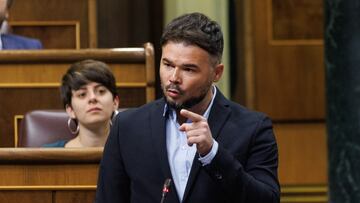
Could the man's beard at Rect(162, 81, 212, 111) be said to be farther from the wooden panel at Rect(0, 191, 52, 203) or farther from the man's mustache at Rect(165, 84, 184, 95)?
the wooden panel at Rect(0, 191, 52, 203)

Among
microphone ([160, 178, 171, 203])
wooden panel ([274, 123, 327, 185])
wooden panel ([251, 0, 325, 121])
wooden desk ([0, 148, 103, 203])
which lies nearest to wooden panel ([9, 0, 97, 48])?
wooden panel ([251, 0, 325, 121])

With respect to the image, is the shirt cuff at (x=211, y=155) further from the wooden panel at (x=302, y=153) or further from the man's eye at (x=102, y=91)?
the wooden panel at (x=302, y=153)

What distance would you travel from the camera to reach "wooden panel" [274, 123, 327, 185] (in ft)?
16.4

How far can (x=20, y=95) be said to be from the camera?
13.1 ft

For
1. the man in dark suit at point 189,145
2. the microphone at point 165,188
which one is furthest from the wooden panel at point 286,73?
the microphone at point 165,188

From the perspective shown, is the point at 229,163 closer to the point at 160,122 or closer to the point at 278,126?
the point at 160,122

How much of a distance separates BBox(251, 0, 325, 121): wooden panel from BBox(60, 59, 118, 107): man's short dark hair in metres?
1.69

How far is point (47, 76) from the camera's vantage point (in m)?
3.99

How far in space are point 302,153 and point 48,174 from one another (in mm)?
2370

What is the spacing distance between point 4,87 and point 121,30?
1.71 meters

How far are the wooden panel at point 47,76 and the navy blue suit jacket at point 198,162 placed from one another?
1.70 meters

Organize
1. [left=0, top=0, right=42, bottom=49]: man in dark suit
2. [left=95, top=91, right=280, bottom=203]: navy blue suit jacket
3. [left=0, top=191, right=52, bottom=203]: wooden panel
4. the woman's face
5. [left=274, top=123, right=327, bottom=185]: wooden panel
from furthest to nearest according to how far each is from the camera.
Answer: [left=274, top=123, right=327, bottom=185]: wooden panel
[left=0, top=0, right=42, bottom=49]: man in dark suit
the woman's face
[left=0, top=191, right=52, bottom=203]: wooden panel
[left=95, top=91, right=280, bottom=203]: navy blue suit jacket

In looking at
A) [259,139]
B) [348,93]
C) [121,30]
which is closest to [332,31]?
[348,93]

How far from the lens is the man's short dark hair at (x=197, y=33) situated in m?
2.12
